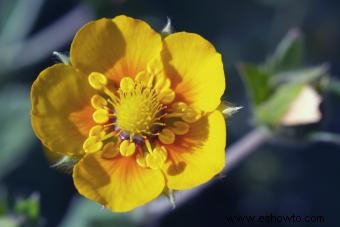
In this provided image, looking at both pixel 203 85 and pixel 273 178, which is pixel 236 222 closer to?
pixel 273 178

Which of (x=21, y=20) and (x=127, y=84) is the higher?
(x=127, y=84)

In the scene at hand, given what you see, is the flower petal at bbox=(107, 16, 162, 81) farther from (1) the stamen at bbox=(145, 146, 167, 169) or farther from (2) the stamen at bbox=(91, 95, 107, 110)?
(1) the stamen at bbox=(145, 146, 167, 169)

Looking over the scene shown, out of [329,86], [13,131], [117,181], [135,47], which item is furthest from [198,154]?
[13,131]

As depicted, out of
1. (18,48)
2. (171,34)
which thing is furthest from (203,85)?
(18,48)

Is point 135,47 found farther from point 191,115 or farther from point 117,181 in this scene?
point 117,181

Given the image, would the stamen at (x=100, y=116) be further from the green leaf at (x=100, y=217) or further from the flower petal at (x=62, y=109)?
the green leaf at (x=100, y=217)

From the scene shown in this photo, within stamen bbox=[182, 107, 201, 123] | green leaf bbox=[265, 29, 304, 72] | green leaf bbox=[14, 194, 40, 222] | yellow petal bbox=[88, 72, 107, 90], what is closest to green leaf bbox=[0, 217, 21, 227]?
green leaf bbox=[14, 194, 40, 222]

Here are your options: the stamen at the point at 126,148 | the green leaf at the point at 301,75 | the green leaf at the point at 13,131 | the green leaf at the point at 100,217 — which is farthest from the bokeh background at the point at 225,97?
the stamen at the point at 126,148
